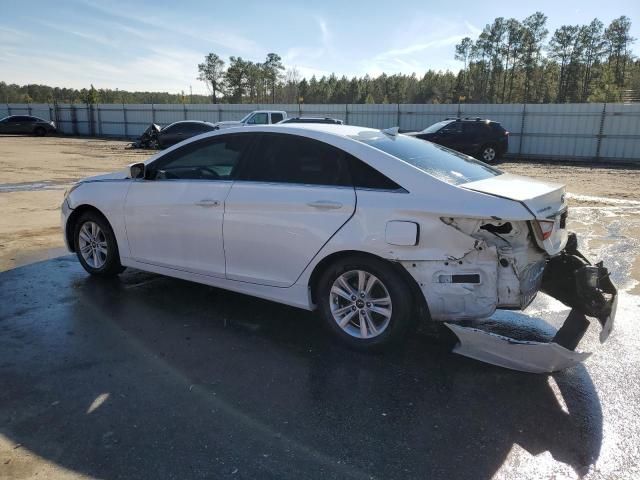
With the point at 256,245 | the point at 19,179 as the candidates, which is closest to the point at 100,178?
the point at 256,245

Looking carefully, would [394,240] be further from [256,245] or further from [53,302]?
[53,302]

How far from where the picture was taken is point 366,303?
385cm

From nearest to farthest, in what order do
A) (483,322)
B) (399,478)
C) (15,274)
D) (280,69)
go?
(399,478) → (483,322) → (15,274) → (280,69)

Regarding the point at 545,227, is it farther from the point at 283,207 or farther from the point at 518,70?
the point at 518,70

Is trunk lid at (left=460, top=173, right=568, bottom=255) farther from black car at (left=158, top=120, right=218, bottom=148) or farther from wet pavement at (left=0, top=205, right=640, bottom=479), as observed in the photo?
black car at (left=158, top=120, right=218, bottom=148)

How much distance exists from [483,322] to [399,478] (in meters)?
2.41

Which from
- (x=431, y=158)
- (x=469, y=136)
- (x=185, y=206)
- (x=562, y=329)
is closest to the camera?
(x=562, y=329)

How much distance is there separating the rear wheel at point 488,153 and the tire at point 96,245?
717 inches

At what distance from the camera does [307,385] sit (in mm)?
3453

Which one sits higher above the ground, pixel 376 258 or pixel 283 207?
pixel 283 207

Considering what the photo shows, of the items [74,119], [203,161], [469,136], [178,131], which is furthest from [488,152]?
[74,119]

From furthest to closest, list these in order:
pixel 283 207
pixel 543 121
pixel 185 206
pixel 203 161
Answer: pixel 543 121 < pixel 203 161 < pixel 185 206 < pixel 283 207

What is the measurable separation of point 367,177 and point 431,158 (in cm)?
69

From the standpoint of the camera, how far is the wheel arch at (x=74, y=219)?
5.43m
